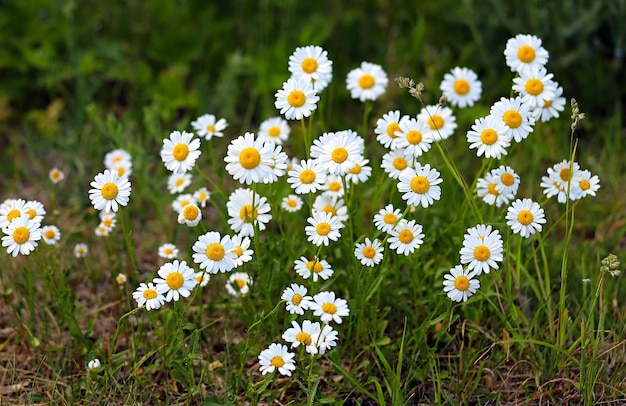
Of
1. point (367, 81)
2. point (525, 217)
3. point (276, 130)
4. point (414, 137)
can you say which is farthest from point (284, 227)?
point (525, 217)

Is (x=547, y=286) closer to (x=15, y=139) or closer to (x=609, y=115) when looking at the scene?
(x=609, y=115)

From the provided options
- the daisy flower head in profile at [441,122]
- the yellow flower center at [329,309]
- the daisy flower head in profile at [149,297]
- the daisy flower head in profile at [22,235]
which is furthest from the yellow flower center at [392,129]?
the daisy flower head in profile at [22,235]

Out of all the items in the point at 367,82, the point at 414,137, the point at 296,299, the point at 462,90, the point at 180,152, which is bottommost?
the point at 296,299

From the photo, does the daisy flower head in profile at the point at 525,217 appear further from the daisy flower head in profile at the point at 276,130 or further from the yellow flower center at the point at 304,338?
the daisy flower head in profile at the point at 276,130

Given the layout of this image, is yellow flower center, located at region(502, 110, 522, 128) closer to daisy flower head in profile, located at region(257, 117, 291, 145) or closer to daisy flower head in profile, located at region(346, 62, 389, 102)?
daisy flower head in profile, located at region(346, 62, 389, 102)

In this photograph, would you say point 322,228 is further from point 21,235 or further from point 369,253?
point 21,235

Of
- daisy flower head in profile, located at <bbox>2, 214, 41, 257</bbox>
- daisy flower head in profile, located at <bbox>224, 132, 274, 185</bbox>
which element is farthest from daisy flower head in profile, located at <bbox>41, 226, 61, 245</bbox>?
daisy flower head in profile, located at <bbox>224, 132, 274, 185</bbox>
